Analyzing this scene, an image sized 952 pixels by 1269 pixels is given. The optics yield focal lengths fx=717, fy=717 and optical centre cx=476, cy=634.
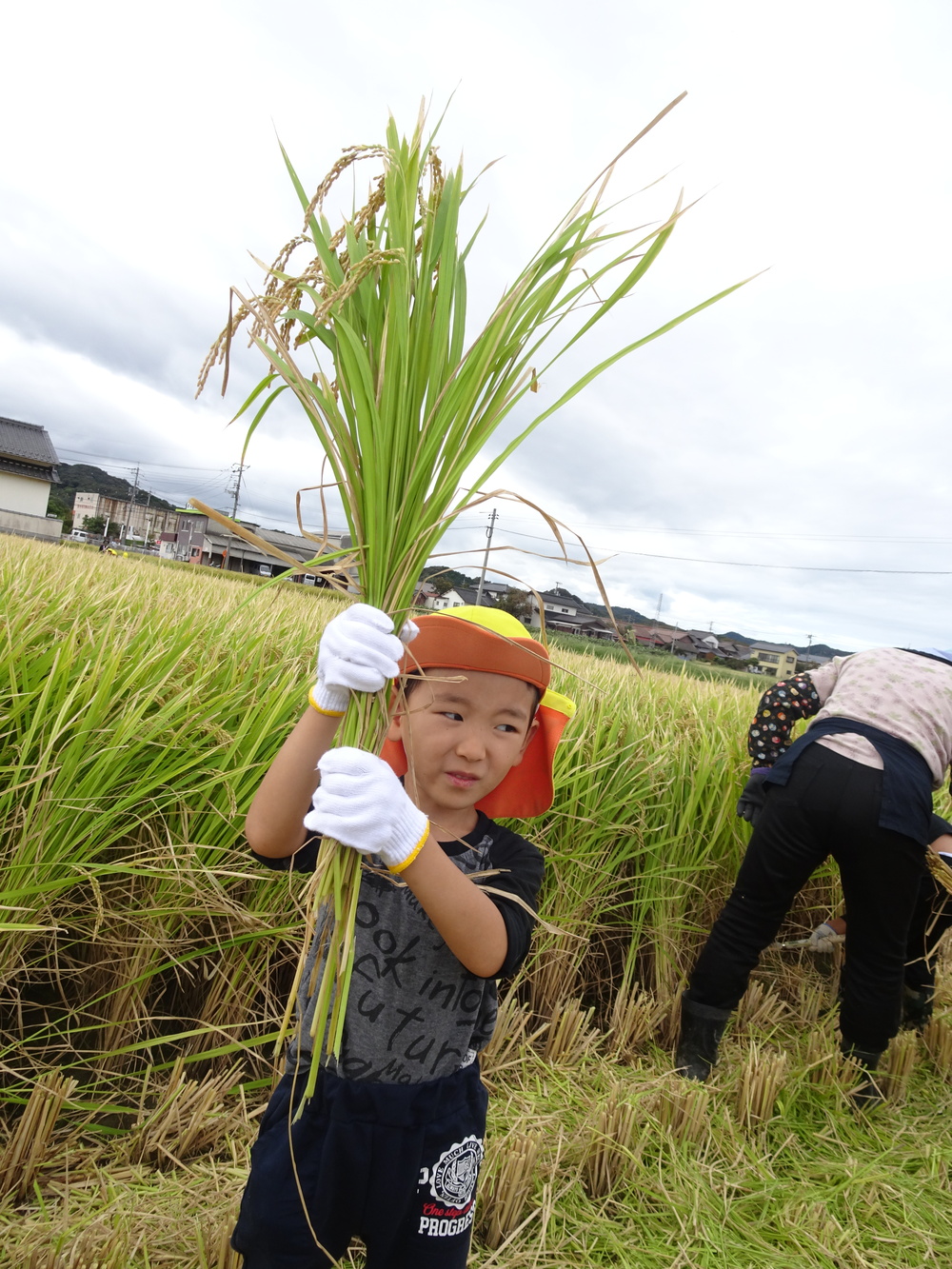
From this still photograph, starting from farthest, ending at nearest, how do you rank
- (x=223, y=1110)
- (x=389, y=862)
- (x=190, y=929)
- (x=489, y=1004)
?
(x=190, y=929) < (x=223, y=1110) < (x=489, y=1004) < (x=389, y=862)

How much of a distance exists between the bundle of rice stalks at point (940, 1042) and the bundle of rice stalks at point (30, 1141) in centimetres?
285

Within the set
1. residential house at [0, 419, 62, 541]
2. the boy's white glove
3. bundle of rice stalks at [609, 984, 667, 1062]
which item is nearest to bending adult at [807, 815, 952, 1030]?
bundle of rice stalks at [609, 984, 667, 1062]

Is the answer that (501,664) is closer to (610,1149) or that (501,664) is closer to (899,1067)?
(610,1149)

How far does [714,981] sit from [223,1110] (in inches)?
59.5

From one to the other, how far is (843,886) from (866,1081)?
62 cm

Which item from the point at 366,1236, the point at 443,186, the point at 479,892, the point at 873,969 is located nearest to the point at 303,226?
the point at 443,186

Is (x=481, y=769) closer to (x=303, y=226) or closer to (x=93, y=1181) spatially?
(x=303, y=226)

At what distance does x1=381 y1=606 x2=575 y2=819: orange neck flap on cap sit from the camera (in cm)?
114

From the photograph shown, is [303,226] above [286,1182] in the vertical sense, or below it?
above

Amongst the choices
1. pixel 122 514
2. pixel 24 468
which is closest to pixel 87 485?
pixel 122 514

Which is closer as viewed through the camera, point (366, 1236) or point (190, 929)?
point (366, 1236)

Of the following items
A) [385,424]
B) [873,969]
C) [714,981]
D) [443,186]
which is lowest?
[714,981]

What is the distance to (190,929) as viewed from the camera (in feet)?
5.89

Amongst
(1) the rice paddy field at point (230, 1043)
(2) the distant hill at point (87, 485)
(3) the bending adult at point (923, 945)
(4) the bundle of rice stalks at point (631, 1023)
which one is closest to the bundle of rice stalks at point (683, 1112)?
(1) the rice paddy field at point (230, 1043)
